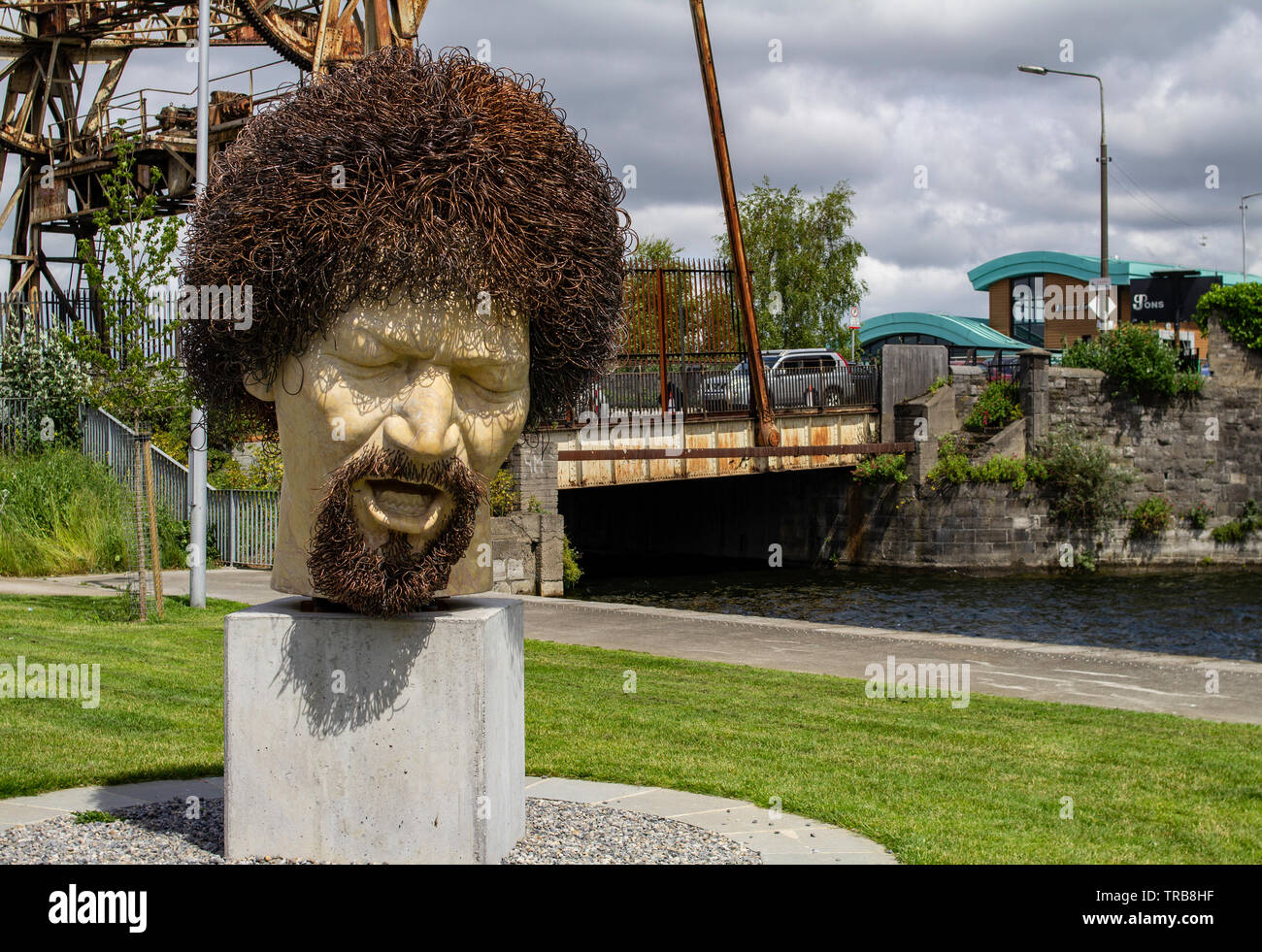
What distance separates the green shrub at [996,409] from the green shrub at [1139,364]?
8.78ft

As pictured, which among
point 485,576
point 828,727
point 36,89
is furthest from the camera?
point 36,89

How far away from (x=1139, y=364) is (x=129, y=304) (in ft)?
88.9

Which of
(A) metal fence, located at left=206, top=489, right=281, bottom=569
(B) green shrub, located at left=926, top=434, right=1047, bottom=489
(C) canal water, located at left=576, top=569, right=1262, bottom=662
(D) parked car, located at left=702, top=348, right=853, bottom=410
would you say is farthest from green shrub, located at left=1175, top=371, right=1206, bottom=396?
(A) metal fence, located at left=206, top=489, right=281, bottom=569

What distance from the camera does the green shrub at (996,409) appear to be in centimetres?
3291

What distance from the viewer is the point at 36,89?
30797mm

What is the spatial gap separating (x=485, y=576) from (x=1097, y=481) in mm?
28785

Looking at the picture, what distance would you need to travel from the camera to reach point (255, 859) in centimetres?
548

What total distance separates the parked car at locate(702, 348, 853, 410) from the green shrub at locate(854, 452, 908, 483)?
5.48ft

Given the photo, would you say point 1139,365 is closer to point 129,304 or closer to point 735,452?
point 735,452

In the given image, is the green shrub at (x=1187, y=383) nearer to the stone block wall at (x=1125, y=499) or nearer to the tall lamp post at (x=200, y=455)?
the stone block wall at (x=1125, y=499)

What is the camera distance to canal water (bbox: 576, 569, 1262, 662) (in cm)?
2156

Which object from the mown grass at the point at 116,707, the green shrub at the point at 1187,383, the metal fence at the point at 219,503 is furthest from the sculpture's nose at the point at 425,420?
the green shrub at the point at 1187,383
